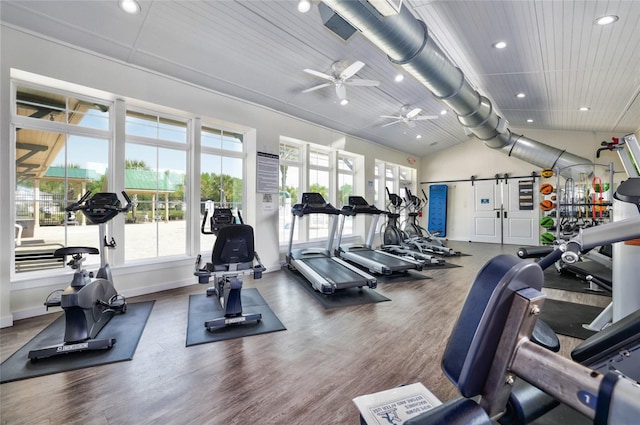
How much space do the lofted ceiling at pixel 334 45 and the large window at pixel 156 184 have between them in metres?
0.86

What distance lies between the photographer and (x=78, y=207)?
300 centimetres

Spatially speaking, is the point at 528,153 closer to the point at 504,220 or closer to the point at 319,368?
the point at 504,220

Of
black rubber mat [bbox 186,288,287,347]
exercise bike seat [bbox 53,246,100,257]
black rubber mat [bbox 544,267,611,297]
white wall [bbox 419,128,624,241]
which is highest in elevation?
white wall [bbox 419,128,624,241]

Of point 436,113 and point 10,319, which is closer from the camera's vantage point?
point 10,319

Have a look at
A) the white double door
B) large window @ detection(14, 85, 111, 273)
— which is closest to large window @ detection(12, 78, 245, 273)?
large window @ detection(14, 85, 111, 273)

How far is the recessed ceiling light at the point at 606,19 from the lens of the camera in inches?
127

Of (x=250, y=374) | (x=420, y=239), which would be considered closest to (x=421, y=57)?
(x=250, y=374)

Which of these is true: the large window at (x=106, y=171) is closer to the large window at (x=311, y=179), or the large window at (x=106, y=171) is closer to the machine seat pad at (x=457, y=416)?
the large window at (x=311, y=179)

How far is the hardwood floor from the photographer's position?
6.01 ft

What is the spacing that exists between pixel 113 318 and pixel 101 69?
313cm

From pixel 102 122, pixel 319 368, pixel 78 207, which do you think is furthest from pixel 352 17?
pixel 102 122

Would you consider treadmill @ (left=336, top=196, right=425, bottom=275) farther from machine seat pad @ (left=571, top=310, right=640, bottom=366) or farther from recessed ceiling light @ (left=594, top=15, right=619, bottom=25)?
recessed ceiling light @ (left=594, top=15, right=619, bottom=25)

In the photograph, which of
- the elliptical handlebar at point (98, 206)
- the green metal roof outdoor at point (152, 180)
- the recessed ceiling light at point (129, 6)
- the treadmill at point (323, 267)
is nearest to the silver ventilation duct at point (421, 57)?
the recessed ceiling light at point (129, 6)

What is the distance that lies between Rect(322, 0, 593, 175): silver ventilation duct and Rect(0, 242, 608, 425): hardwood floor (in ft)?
9.99
